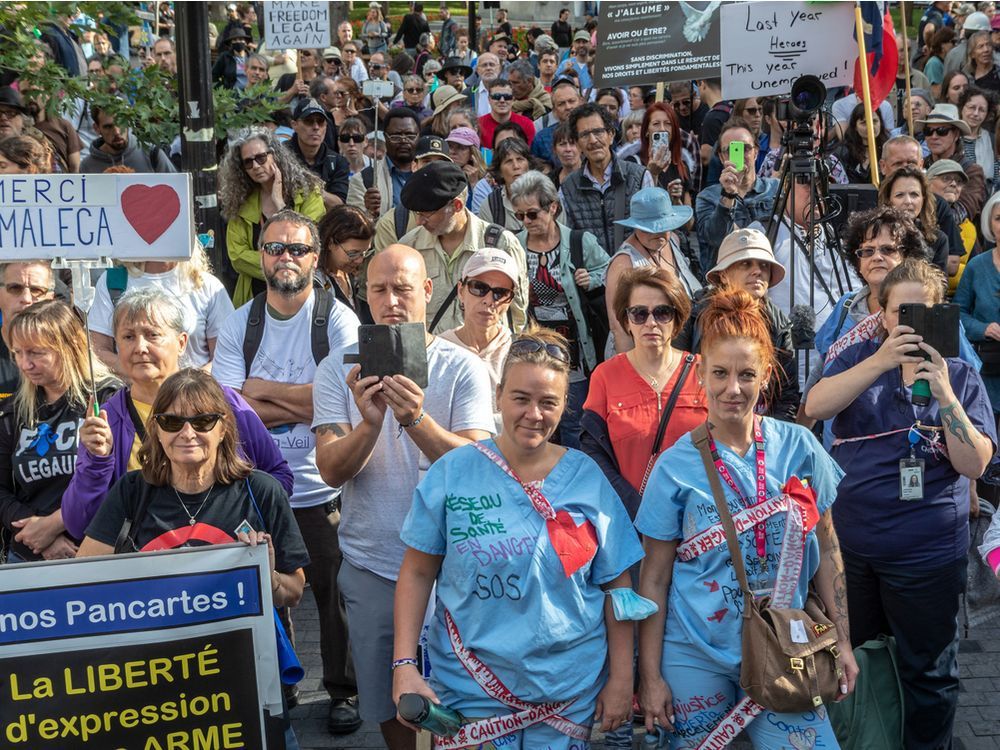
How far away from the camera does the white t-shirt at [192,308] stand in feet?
19.2

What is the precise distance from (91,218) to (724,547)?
2.77 m

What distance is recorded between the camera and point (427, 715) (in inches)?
134

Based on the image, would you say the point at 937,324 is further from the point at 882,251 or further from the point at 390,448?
the point at 390,448

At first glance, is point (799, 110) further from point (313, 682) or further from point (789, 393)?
point (313, 682)

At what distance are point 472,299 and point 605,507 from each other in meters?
1.56

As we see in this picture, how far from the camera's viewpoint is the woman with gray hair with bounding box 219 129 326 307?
7.24 metres

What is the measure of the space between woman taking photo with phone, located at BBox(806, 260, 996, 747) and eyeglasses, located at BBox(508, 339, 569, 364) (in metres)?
1.23

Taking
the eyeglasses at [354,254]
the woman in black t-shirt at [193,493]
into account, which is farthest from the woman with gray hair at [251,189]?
the woman in black t-shirt at [193,493]

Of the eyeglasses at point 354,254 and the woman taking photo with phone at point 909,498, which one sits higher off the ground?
the eyeglasses at point 354,254

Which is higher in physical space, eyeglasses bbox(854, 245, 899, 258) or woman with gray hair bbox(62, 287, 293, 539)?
eyeglasses bbox(854, 245, 899, 258)

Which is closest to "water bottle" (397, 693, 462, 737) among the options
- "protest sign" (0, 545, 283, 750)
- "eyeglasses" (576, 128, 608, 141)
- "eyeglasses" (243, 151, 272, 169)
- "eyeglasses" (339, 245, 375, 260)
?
"protest sign" (0, 545, 283, 750)

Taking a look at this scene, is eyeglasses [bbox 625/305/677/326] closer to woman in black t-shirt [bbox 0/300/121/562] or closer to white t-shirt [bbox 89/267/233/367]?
woman in black t-shirt [bbox 0/300/121/562]

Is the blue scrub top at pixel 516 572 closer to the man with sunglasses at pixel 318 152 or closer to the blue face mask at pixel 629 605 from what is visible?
the blue face mask at pixel 629 605

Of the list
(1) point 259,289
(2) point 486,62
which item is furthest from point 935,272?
(2) point 486,62
